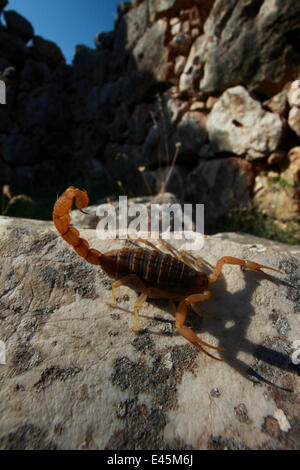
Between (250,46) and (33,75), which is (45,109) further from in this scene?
(250,46)

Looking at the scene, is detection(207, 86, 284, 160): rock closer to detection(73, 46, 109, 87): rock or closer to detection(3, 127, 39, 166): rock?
detection(73, 46, 109, 87): rock

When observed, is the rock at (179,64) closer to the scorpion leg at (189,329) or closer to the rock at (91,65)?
the rock at (91,65)

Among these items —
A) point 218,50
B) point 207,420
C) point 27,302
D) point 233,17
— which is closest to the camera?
point 207,420

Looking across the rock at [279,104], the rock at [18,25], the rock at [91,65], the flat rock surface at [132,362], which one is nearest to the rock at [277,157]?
the rock at [279,104]

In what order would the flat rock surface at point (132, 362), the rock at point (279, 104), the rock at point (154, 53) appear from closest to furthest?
the flat rock surface at point (132, 362) → the rock at point (279, 104) → the rock at point (154, 53)

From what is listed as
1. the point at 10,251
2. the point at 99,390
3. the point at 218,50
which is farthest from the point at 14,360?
the point at 218,50

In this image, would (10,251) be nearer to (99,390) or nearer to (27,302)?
(27,302)

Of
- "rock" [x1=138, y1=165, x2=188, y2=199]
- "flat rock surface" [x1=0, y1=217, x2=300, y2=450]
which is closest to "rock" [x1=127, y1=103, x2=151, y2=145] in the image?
"rock" [x1=138, y1=165, x2=188, y2=199]
